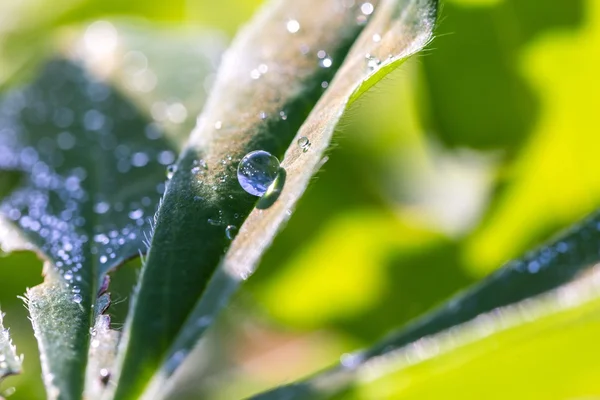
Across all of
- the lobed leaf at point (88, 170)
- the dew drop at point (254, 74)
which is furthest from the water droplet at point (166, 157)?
the dew drop at point (254, 74)

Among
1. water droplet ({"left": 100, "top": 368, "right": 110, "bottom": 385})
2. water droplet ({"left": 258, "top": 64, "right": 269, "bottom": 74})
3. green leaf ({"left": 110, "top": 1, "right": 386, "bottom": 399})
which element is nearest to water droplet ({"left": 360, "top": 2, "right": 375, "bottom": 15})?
green leaf ({"left": 110, "top": 1, "right": 386, "bottom": 399})

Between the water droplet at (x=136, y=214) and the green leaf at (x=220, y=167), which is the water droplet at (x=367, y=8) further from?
the water droplet at (x=136, y=214)

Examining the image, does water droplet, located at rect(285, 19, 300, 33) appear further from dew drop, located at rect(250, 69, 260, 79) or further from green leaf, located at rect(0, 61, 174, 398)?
green leaf, located at rect(0, 61, 174, 398)

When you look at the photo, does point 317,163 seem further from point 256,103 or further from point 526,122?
point 526,122

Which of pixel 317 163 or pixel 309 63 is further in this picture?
pixel 309 63

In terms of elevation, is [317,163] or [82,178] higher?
→ [82,178]

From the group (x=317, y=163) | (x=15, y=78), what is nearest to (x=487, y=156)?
(x=317, y=163)
